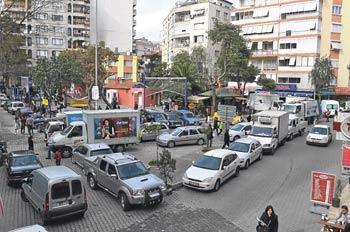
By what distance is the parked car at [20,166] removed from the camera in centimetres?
1824

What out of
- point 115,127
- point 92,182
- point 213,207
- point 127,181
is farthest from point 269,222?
point 115,127

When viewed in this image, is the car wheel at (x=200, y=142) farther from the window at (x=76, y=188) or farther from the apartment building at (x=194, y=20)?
the apartment building at (x=194, y=20)

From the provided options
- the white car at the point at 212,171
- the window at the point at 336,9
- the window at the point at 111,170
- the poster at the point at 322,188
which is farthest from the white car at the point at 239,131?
the window at the point at 336,9

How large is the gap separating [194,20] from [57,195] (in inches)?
2548

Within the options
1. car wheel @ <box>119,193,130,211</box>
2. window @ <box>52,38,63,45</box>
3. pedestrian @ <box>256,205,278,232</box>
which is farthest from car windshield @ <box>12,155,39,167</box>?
window @ <box>52,38,63,45</box>

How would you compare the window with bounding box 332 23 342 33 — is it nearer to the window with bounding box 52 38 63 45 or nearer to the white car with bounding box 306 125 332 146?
the white car with bounding box 306 125 332 146

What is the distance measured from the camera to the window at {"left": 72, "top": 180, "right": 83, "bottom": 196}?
1409cm

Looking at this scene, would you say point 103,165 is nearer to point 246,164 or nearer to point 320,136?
point 246,164

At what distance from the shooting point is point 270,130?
90.8 ft

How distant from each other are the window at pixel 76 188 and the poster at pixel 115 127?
11.2 metres

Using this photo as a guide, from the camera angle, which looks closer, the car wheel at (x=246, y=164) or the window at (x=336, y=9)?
the car wheel at (x=246, y=164)

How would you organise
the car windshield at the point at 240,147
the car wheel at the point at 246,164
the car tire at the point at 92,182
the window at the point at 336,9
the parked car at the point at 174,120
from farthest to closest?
the window at the point at 336,9 < the parked car at the point at 174,120 < the car windshield at the point at 240,147 < the car wheel at the point at 246,164 < the car tire at the point at 92,182

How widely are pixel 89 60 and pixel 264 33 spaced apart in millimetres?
29914

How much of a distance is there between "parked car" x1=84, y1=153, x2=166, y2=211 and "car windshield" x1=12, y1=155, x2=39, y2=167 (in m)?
3.25
